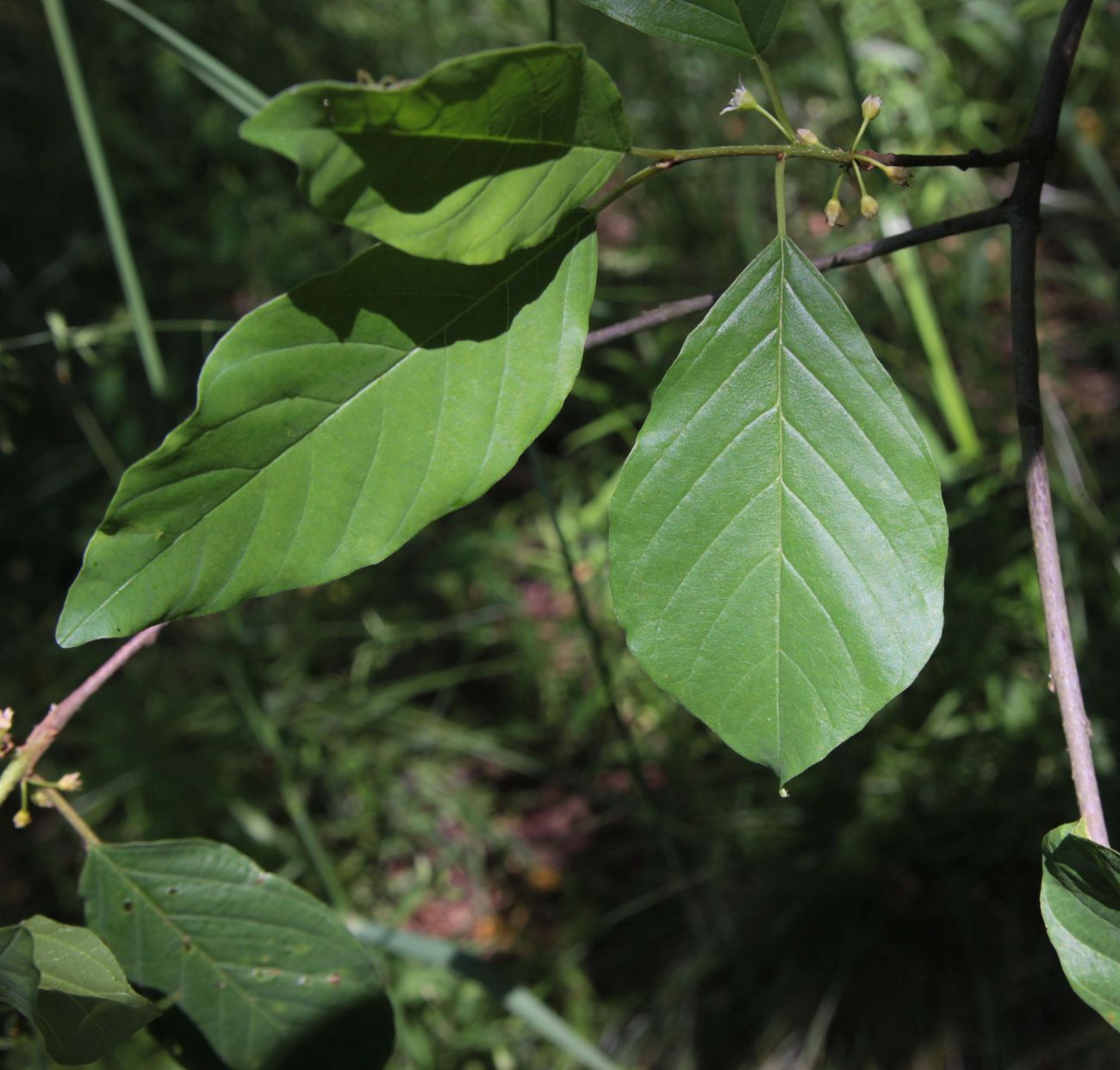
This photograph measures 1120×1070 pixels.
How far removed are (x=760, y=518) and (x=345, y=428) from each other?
227mm

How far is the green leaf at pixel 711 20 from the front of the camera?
54 centimetres

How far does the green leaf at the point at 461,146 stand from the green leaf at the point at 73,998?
1.27 ft

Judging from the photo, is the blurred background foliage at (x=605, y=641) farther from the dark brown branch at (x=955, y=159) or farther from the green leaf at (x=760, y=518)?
the dark brown branch at (x=955, y=159)

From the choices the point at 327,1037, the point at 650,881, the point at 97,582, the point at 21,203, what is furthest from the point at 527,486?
the point at 97,582

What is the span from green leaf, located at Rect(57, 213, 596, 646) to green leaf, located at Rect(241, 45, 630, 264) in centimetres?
5

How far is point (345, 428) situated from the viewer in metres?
0.54

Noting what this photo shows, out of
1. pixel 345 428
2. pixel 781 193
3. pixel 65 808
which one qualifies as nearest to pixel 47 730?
pixel 65 808

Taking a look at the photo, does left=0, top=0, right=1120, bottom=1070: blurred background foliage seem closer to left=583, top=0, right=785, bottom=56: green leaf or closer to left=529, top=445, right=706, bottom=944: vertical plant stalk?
left=529, top=445, right=706, bottom=944: vertical plant stalk

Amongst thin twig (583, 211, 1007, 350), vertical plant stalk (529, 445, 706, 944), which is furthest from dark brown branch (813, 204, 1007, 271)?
vertical plant stalk (529, 445, 706, 944)

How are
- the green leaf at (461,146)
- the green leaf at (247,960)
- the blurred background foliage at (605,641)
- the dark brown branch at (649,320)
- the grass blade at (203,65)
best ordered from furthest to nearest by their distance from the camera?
1. the blurred background foliage at (605,641)
2. the grass blade at (203,65)
3. the green leaf at (247,960)
4. the dark brown branch at (649,320)
5. the green leaf at (461,146)

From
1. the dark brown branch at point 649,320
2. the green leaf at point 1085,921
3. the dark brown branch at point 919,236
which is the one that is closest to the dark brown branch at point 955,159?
the dark brown branch at point 919,236

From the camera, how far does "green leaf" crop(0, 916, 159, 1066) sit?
1.64 ft

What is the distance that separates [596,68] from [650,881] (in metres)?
1.84

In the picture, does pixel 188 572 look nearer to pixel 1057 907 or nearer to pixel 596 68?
pixel 596 68
